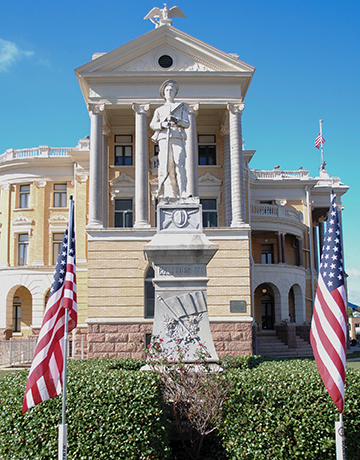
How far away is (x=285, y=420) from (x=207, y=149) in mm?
28609

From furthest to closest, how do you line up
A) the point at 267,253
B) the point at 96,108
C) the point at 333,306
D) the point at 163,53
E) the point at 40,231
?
the point at 267,253
the point at 40,231
the point at 163,53
the point at 96,108
the point at 333,306

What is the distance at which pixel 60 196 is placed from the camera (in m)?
41.2

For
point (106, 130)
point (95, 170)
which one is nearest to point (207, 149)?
point (106, 130)

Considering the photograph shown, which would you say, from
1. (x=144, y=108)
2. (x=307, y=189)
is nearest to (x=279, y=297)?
(x=307, y=189)

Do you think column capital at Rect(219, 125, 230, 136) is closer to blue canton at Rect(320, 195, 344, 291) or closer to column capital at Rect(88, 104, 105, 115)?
column capital at Rect(88, 104, 105, 115)

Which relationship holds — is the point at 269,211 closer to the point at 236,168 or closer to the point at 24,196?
the point at 236,168

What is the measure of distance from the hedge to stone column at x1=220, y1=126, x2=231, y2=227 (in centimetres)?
2399

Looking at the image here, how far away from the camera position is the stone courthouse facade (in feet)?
93.1

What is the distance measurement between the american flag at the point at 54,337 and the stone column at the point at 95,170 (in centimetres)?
2085

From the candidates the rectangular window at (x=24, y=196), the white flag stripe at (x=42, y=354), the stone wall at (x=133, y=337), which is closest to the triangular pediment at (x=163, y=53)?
the rectangular window at (x=24, y=196)

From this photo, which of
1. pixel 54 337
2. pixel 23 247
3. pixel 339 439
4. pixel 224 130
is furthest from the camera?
pixel 23 247

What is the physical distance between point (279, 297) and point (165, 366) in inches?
1229

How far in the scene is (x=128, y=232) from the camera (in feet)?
95.5

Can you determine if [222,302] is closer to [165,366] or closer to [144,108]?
[144,108]
